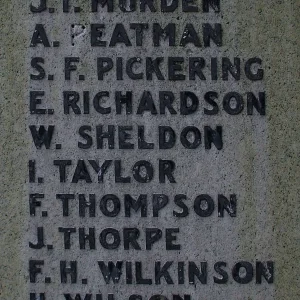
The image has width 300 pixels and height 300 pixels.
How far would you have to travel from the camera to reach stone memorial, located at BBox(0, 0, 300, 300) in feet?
6.62

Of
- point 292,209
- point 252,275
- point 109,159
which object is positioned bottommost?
point 252,275

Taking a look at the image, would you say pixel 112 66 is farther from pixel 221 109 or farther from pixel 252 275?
pixel 252 275

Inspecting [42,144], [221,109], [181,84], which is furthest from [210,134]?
[42,144]

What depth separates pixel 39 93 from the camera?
201cm

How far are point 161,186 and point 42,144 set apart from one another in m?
0.51

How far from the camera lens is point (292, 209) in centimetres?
202

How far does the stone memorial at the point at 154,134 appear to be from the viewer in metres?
2.02

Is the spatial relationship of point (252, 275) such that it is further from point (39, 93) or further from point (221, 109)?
point (39, 93)

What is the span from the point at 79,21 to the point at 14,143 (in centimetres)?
56

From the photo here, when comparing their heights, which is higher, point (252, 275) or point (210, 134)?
point (210, 134)

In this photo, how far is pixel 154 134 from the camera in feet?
6.64

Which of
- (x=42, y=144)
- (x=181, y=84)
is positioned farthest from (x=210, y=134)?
(x=42, y=144)

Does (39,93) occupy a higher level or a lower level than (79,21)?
lower

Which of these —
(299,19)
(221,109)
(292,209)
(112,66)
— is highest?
(299,19)
